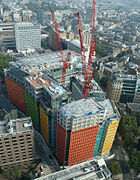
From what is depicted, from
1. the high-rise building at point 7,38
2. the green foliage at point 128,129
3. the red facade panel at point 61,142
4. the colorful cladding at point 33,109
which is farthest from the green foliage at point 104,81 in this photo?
the high-rise building at point 7,38

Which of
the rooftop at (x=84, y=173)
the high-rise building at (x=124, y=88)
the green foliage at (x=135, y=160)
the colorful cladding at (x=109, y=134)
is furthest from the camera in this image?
the high-rise building at (x=124, y=88)

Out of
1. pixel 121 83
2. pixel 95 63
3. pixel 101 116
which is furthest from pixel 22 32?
pixel 101 116

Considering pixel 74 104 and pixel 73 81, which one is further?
pixel 73 81

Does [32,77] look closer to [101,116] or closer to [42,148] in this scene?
[42,148]

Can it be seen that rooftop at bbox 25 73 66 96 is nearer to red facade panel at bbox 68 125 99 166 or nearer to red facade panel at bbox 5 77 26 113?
red facade panel at bbox 5 77 26 113

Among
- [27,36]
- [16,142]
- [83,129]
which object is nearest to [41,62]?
[16,142]

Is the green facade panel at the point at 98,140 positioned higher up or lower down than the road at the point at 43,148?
higher up

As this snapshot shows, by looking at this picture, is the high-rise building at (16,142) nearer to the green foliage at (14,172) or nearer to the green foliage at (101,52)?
the green foliage at (14,172)
